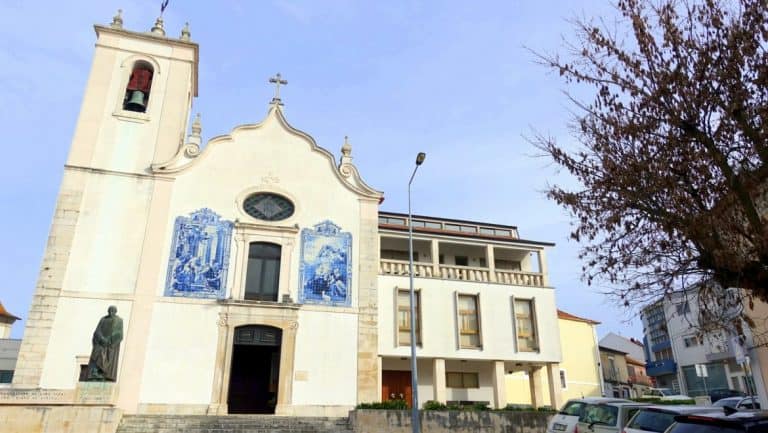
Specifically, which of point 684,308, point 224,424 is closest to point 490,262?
point 224,424

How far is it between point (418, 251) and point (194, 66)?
13550 mm

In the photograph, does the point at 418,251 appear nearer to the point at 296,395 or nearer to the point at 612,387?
the point at 296,395

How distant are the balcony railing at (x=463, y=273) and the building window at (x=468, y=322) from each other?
94 centimetres

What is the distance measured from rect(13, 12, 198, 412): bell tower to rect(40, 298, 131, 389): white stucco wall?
1.3 inches

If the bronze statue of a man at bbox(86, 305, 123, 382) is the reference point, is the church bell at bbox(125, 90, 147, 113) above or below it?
above

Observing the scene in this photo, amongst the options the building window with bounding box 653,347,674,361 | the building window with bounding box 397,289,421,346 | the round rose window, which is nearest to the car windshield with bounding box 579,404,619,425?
the building window with bounding box 397,289,421,346

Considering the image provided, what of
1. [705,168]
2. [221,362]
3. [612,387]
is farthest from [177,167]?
[612,387]

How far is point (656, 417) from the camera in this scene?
29.7 feet

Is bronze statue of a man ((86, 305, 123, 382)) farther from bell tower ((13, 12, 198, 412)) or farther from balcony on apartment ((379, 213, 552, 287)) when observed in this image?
balcony on apartment ((379, 213, 552, 287))

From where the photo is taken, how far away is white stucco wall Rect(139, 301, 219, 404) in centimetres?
1794

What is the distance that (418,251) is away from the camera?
1005 inches

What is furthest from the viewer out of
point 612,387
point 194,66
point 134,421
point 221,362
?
point 612,387

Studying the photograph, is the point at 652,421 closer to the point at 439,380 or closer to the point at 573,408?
the point at 573,408

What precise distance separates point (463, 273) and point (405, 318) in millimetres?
3391
